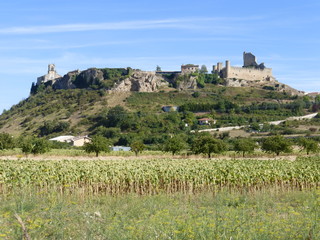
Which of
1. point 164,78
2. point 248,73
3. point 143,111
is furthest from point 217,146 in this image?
point 248,73

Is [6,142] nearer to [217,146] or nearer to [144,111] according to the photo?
[217,146]

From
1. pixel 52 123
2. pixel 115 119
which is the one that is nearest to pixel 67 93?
pixel 52 123

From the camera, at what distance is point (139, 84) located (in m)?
102

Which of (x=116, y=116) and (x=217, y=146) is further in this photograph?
(x=116, y=116)

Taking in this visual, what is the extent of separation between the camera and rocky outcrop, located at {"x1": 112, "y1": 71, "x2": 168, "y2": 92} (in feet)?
334

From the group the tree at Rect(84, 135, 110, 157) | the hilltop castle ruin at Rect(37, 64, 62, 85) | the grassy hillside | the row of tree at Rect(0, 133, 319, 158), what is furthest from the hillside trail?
the tree at Rect(84, 135, 110, 157)

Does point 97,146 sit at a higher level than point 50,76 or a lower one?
lower

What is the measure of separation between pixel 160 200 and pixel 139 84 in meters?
90.0

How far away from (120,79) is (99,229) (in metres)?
101

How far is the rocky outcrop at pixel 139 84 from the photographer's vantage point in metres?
→ 102

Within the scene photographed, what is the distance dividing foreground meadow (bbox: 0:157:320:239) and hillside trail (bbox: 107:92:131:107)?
243 feet

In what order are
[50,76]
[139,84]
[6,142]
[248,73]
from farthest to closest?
[50,76], [248,73], [139,84], [6,142]

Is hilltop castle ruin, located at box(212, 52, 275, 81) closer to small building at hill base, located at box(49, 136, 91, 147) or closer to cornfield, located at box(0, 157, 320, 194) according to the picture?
small building at hill base, located at box(49, 136, 91, 147)

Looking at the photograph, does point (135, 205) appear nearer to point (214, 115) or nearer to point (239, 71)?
point (214, 115)
